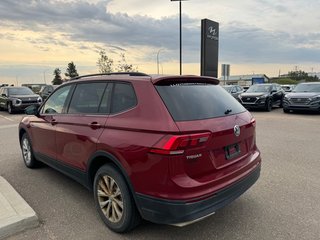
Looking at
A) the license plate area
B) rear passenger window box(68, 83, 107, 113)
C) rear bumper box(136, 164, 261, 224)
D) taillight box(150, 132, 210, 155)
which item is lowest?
rear bumper box(136, 164, 261, 224)

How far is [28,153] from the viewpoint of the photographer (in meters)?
5.95

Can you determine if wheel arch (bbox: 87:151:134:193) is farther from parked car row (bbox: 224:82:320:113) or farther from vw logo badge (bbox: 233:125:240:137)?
Answer: parked car row (bbox: 224:82:320:113)

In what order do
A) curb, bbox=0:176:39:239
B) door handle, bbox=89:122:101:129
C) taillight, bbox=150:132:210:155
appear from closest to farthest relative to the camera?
taillight, bbox=150:132:210:155
curb, bbox=0:176:39:239
door handle, bbox=89:122:101:129

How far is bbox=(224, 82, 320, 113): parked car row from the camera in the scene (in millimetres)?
15297

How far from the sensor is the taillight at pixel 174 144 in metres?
2.85

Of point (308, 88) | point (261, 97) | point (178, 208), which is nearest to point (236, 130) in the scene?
point (178, 208)

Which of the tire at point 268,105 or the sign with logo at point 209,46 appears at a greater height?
the sign with logo at point 209,46

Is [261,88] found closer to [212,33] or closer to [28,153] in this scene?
[212,33]

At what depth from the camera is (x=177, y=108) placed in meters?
3.12

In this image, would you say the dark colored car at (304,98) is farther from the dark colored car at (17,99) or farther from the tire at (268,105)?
the dark colored car at (17,99)

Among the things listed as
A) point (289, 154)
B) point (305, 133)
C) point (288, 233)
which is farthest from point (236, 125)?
point (305, 133)

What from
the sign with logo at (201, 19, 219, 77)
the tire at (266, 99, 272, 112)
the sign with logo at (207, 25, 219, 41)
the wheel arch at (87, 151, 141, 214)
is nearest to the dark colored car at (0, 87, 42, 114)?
the sign with logo at (201, 19, 219, 77)

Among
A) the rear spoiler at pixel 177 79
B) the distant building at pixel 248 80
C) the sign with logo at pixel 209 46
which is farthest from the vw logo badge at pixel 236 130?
the distant building at pixel 248 80

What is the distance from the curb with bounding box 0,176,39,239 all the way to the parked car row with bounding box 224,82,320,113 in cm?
1449
